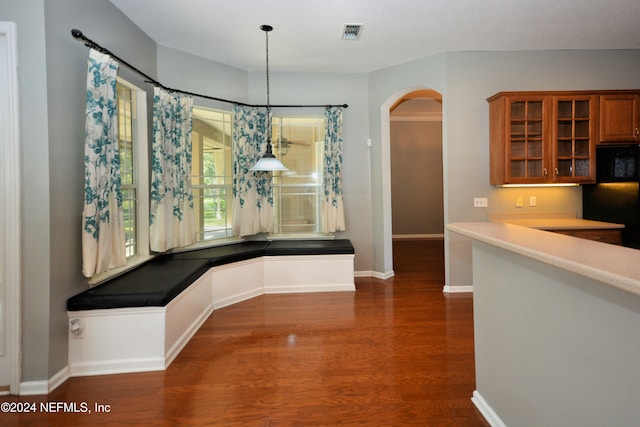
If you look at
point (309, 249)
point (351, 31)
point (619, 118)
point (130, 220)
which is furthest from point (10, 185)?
point (619, 118)

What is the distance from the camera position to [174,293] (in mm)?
2496

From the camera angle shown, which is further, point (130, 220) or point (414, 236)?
point (414, 236)

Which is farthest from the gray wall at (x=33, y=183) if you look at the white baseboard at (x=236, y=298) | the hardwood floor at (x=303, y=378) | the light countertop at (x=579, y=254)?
the light countertop at (x=579, y=254)

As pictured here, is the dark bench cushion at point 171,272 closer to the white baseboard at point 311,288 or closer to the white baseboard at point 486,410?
the white baseboard at point 311,288

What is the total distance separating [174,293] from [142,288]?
0.22m

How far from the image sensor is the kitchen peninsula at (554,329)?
96 cm

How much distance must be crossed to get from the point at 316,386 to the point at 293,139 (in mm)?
3317

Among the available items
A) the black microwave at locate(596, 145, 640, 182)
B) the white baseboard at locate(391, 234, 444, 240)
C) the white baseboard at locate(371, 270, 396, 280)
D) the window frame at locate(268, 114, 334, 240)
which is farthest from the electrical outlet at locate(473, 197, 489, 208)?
the white baseboard at locate(391, 234, 444, 240)

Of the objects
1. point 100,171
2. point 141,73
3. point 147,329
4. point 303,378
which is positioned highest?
point 141,73

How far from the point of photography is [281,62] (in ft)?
13.6

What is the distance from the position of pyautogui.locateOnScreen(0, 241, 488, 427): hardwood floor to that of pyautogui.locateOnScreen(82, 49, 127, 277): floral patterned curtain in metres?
0.86

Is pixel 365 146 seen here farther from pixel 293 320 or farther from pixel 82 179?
pixel 82 179

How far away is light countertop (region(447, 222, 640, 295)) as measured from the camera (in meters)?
0.80

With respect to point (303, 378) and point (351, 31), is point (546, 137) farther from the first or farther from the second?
point (303, 378)
